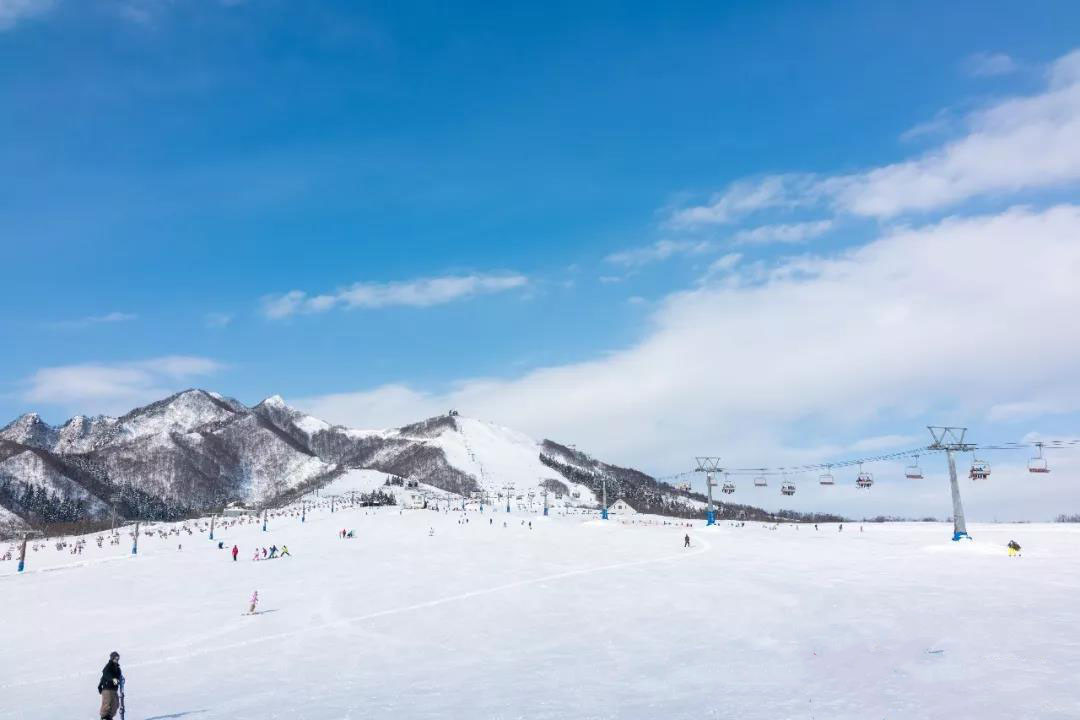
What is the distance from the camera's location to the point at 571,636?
25.7m

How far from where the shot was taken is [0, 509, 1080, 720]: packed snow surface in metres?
17.0

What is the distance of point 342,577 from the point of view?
4328 cm

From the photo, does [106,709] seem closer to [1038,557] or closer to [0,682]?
[0,682]

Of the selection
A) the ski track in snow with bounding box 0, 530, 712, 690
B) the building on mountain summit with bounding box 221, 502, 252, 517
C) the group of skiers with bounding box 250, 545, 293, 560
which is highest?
the building on mountain summit with bounding box 221, 502, 252, 517

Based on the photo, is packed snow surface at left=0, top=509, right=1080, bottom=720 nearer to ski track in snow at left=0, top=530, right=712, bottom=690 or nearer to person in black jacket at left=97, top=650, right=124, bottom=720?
ski track in snow at left=0, top=530, right=712, bottom=690

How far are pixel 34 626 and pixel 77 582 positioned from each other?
608 inches

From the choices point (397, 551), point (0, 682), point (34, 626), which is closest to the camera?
point (0, 682)

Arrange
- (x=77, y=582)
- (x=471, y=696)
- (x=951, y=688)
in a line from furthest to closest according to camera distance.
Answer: (x=77, y=582) < (x=471, y=696) < (x=951, y=688)

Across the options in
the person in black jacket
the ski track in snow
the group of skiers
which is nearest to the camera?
the person in black jacket

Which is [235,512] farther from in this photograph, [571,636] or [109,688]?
[109,688]

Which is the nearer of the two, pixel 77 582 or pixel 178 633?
pixel 178 633

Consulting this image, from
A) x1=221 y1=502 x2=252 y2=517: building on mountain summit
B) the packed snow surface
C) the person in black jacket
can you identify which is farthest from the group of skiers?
x1=221 y1=502 x2=252 y2=517: building on mountain summit

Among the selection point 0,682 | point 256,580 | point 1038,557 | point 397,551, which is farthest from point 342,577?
point 1038,557

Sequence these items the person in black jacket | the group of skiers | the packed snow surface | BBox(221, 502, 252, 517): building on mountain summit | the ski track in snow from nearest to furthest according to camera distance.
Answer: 1. the person in black jacket
2. the packed snow surface
3. the ski track in snow
4. the group of skiers
5. BBox(221, 502, 252, 517): building on mountain summit
